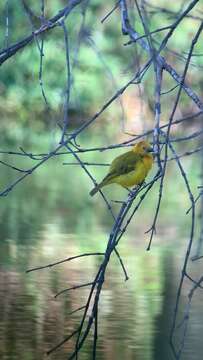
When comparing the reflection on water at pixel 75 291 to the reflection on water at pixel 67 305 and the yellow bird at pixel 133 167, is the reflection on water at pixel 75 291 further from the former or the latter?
the yellow bird at pixel 133 167

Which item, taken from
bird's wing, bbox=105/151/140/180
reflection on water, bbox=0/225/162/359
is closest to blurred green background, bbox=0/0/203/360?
reflection on water, bbox=0/225/162/359

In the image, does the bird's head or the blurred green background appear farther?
the blurred green background

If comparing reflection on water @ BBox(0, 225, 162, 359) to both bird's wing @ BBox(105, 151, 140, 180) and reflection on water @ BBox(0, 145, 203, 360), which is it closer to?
reflection on water @ BBox(0, 145, 203, 360)

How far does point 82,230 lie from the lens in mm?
10586

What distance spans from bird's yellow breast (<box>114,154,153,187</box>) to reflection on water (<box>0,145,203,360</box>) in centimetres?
81

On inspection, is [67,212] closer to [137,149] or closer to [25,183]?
[25,183]

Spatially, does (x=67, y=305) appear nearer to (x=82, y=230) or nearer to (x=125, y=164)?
(x=125, y=164)

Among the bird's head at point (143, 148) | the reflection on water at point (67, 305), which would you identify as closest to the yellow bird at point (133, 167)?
the bird's head at point (143, 148)

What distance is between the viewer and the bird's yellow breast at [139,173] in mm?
5621

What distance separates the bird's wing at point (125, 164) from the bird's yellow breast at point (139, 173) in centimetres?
2

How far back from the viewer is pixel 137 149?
5.85 metres

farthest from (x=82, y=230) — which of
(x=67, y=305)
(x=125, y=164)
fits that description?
(x=125, y=164)

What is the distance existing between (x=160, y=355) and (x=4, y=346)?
2.43 ft

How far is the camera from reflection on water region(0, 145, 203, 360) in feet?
20.0
